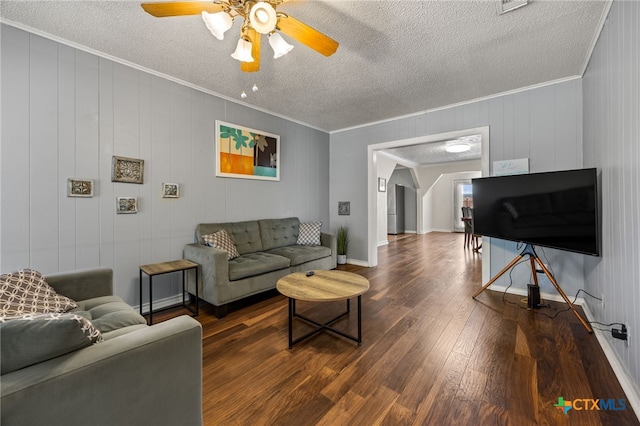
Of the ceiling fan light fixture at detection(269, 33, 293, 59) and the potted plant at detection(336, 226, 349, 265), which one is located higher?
the ceiling fan light fixture at detection(269, 33, 293, 59)

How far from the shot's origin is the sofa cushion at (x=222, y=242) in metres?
3.04

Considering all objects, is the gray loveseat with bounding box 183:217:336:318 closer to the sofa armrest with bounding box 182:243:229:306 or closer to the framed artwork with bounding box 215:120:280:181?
the sofa armrest with bounding box 182:243:229:306

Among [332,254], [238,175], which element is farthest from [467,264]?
[238,175]

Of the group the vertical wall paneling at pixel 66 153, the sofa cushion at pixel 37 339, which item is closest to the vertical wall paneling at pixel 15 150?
the vertical wall paneling at pixel 66 153

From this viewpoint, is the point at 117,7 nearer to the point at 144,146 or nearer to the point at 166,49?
the point at 166,49

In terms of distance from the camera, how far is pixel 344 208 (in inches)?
200

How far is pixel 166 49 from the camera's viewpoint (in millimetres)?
2400

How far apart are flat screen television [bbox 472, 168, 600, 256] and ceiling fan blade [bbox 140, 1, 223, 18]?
3.02 metres

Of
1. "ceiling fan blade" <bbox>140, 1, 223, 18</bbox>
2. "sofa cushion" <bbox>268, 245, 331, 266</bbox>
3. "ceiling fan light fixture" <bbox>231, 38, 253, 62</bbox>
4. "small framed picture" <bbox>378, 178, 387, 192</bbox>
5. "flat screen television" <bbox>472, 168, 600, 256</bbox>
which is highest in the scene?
"ceiling fan blade" <bbox>140, 1, 223, 18</bbox>

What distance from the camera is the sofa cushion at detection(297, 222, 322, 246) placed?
13.9ft

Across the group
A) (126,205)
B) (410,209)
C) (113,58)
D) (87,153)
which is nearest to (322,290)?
(126,205)

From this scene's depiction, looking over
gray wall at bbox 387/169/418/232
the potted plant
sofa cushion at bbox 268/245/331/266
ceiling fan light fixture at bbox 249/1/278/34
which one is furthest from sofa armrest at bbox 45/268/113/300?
gray wall at bbox 387/169/418/232

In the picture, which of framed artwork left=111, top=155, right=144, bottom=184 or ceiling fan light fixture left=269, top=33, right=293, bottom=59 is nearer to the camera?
ceiling fan light fixture left=269, top=33, right=293, bottom=59

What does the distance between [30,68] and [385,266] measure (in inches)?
199
